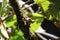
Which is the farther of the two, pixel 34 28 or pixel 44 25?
pixel 44 25

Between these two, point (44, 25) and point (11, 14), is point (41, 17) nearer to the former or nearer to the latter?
point (11, 14)

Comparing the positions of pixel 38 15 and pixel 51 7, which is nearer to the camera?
pixel 51 7

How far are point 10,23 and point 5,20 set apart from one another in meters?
0.03

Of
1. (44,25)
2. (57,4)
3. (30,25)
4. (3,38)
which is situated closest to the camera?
(57,4)

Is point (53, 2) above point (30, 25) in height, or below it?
above

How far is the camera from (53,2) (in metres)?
0.79

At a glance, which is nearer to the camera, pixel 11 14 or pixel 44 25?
pixel 11 14

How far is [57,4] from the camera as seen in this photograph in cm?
79

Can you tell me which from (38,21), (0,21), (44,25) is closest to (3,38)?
(0,21)

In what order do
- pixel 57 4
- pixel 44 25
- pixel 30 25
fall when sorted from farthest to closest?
pixel 44 25
pixel 30 25
pixel 57 4

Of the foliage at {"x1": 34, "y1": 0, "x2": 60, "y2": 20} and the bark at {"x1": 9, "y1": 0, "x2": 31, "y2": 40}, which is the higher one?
the foliage at {"x1": 34, "y1": 0, "x2": 60, "y2": 20}

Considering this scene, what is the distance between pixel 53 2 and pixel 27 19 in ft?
0.64

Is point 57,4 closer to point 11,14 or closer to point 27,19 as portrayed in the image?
point 27,19

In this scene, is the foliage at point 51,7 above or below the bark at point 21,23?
above
